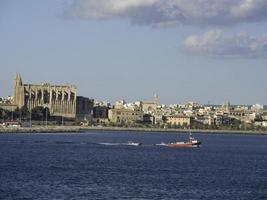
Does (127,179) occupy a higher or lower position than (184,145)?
lower

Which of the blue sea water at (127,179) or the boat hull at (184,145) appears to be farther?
the boat hull at (184,145)

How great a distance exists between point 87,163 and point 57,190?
2413 cm

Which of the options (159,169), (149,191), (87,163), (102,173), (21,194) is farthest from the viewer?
(87,163)

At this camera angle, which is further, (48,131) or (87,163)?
(48,131)

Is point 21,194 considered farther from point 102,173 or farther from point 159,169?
point 159,169

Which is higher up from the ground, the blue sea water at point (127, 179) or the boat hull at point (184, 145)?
the boat hull at point (184, 145)

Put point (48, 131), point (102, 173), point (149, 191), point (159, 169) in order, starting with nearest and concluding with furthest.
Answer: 1. point (149, 191)
2. point (102, 173)
3. point (159, 169)
4. point (48, 131)

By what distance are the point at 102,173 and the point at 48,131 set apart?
128 m

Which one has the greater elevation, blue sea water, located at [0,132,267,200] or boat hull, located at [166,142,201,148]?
boat hull, located at [166,142,201,148]

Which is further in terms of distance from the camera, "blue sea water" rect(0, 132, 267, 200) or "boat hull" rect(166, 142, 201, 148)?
"boat hull" rect(166, 142, 201, 148)

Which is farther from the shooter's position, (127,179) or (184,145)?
(184,145)

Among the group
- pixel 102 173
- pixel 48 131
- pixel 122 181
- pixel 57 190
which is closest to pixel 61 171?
pixel 102 173

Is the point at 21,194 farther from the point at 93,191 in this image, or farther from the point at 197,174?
the point at 197,174

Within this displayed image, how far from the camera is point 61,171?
6106 cm
